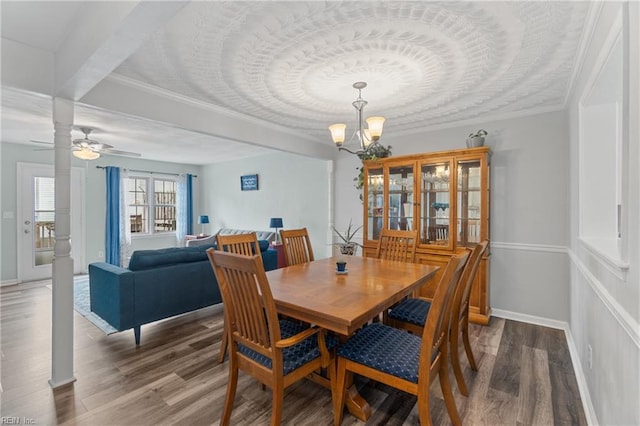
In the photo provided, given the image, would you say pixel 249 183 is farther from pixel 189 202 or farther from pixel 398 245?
pixel 398 245

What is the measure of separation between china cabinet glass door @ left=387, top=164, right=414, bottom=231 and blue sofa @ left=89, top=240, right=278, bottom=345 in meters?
2.41

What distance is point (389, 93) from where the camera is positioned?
113 inches

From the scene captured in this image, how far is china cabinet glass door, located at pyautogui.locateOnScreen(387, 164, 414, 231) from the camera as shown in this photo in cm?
396

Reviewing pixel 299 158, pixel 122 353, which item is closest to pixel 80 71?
pixel 122 353


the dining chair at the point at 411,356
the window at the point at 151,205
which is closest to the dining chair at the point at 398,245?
the dining chair at the point at 411,356

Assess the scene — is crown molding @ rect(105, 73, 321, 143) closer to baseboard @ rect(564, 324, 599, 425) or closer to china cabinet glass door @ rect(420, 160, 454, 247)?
china cabinet glass door @ rect(420, 160, 454, 247)

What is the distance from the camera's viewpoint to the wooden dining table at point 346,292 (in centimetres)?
154

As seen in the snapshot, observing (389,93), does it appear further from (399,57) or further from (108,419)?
(108,419)

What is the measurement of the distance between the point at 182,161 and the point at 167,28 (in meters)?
A: 5.73

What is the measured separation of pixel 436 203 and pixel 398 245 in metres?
0.96

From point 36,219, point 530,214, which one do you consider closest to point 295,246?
point 530,214

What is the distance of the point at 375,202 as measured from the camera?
429 centimetres

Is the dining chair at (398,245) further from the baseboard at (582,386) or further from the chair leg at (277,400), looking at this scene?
the chair leg at (277,400)

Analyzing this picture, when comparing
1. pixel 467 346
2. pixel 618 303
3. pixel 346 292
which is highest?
pixel 618 303
